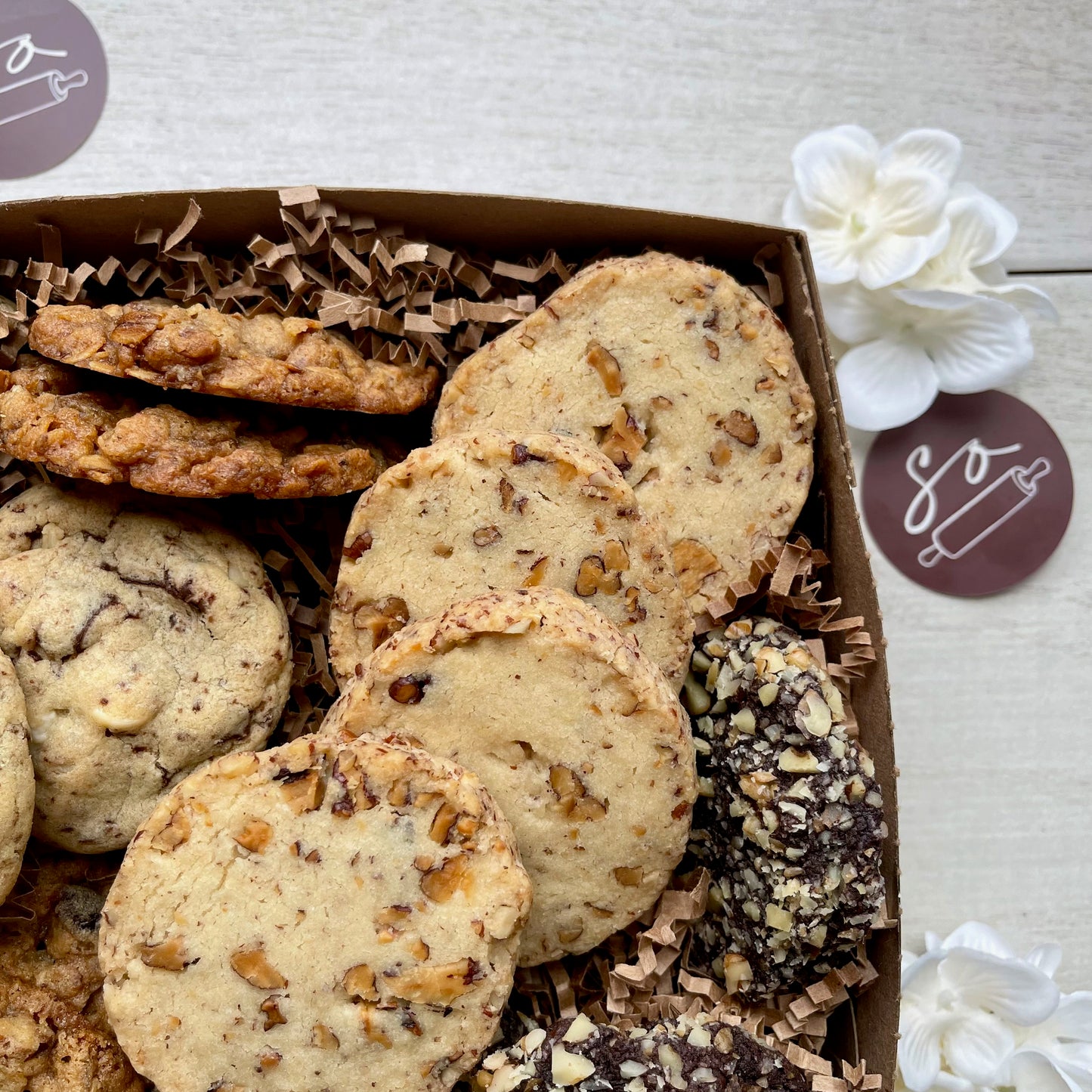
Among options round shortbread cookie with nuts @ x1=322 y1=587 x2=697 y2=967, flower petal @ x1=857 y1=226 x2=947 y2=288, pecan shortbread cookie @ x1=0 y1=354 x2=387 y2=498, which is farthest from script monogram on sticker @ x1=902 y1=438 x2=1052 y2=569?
pecan shortbread cookie @ x1=0 y1=354 x2=387 y2=498

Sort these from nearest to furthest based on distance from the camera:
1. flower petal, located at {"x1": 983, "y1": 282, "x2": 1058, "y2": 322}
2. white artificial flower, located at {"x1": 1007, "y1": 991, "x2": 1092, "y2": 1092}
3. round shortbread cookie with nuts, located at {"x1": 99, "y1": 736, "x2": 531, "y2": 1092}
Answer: round shortbread cookie with nuts, located at {"x1": 99, "y1": 736, "x2": 531, "y2": 1092}
white artificial flower, located at {"x1": 1007, "y1": 991, "x2": 1092, "y2": 1092}
flower petal, located at {"x1": 983, "y1": 282, "x2": 1058, "y2": 322}

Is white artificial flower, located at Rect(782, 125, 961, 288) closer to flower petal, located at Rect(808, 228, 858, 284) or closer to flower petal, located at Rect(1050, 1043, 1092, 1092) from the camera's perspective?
flower petal, located at Rect(808, 228, 858, 284)

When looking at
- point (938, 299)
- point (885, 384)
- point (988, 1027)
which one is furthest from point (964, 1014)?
point (938, 299)

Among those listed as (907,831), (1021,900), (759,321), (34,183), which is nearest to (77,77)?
(34,183)

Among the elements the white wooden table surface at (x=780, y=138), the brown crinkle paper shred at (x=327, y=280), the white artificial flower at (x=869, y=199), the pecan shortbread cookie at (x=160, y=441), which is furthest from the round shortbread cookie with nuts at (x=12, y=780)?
the white artificial flower at (x=869, y=199)

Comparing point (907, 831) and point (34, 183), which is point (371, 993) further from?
point (34, 183)

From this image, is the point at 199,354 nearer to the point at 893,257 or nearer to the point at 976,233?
the point at 893,257

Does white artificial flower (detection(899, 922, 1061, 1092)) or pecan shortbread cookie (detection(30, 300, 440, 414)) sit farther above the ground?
pecan shortbread cookie (detection(30, 300, 440, 414))
